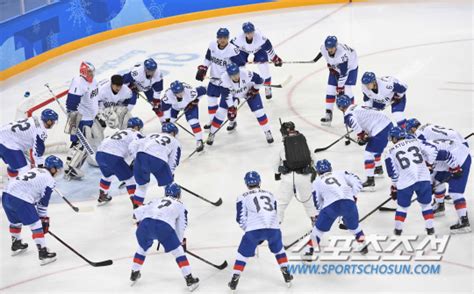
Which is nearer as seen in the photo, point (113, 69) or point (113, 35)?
point (113, 69)

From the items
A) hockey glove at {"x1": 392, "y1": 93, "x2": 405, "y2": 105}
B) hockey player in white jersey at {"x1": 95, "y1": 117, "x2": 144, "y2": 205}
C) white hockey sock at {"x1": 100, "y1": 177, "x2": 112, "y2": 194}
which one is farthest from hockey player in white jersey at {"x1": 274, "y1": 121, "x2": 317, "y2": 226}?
white hockey sock at {"x1": 100, "y1": 177, "x2": 112, "y2": 194}

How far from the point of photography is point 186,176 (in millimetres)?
10062

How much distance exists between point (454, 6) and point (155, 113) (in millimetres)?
7749

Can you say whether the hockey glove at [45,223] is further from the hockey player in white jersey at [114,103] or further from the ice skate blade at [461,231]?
the ice skate blade at [461,231]

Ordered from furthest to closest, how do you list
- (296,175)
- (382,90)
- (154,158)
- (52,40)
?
(52,40) < (382,90) < (154,158) < (296,175)

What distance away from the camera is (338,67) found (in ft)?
35.6

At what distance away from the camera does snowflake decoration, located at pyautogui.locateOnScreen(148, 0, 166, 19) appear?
53.4ft

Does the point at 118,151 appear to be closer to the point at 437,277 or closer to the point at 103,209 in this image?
the point at 103,209

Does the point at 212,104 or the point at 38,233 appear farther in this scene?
the point at 212,104

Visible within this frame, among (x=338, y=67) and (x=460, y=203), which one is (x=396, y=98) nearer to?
(x=338, y=67)

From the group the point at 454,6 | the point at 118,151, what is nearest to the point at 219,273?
the point at 118,151

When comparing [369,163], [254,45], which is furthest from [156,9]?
[369,163]

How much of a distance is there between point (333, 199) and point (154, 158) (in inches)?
79.3

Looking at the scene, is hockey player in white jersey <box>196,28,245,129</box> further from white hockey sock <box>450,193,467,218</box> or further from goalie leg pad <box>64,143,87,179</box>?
white hockey sock <box>450,193,467,218</box>
